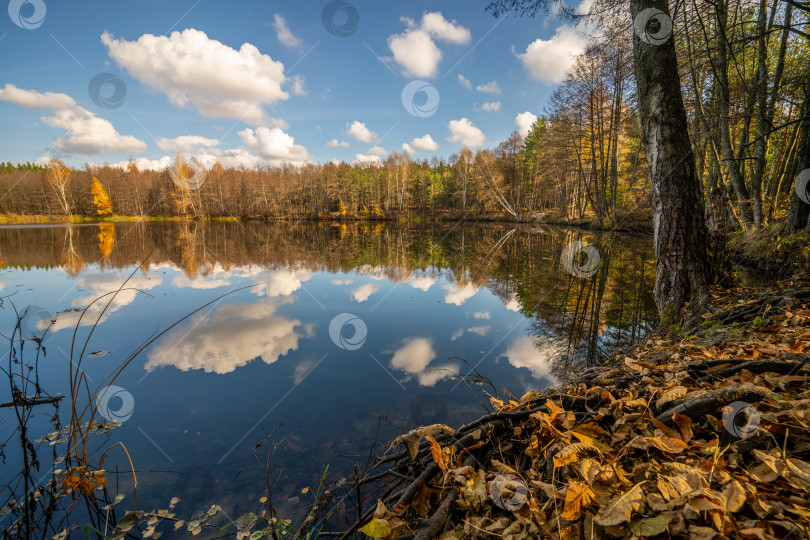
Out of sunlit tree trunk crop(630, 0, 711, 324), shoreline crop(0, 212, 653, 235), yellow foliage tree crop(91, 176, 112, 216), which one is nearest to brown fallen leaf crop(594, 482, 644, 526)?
sunlit tree trunk crop(630, 0, 711, 324)

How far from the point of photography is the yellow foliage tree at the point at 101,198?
62094 millimetres

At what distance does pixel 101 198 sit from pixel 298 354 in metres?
82.9

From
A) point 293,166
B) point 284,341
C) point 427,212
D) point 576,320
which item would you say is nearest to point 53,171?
point 293,166

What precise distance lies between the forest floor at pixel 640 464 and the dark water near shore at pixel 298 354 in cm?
183

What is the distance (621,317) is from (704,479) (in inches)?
269

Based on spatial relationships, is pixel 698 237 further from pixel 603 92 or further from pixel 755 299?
pixel 603 92

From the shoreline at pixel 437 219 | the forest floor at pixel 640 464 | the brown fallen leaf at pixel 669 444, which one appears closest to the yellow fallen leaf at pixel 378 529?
the forest floor at pixel 640 464

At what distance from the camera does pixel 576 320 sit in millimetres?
6949

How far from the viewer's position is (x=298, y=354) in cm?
577

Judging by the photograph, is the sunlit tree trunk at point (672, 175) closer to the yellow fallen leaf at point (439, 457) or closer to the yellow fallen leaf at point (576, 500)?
the yellow fallen leaf at point (576, 500)

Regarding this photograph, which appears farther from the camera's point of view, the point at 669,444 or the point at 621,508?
the point at 669,444

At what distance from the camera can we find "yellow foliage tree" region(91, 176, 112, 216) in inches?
2445

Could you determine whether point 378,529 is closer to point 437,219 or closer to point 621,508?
point 621,508

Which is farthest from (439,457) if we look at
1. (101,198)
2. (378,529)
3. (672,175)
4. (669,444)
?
(101,198)
